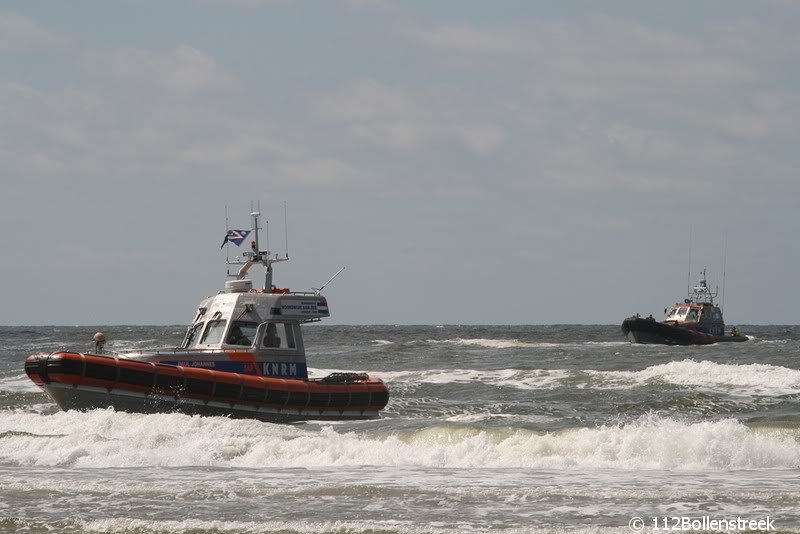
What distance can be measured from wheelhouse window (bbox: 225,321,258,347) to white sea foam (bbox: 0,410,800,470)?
2234 millimetres

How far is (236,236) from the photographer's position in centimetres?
1912

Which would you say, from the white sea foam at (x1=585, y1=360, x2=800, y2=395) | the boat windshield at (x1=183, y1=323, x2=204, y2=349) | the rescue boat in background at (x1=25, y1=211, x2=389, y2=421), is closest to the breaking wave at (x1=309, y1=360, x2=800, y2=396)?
the white sea foam at (x1=585, y1=360, x2=800, y2=395)

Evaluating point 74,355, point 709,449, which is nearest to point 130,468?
point 74,355

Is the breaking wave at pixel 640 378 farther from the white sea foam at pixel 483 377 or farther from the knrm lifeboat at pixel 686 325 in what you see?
the knrm lifeboat at pixel 686 325

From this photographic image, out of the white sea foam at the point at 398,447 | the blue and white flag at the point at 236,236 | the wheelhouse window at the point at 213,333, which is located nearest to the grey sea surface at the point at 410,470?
the white sea foam at the point at 398,447

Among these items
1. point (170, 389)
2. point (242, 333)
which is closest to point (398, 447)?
point (170, 389)

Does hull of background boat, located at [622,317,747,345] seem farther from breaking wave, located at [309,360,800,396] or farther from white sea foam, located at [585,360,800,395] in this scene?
white sea foam, located at [585,360,800,395]

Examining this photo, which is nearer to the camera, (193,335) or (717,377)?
(193,335)

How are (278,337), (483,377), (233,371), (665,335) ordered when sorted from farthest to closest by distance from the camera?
(665,335)
(483,377)
(278,337)
(233,371)

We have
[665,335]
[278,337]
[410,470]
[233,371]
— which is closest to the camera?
[410,470]

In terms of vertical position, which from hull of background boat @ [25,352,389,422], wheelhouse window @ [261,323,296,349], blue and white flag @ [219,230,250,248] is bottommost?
hull of background boat @ [25,352,389,422]

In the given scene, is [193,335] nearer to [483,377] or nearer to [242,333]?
[242,333]

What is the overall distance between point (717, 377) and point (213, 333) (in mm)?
17706

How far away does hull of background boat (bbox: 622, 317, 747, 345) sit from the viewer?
5428cm
